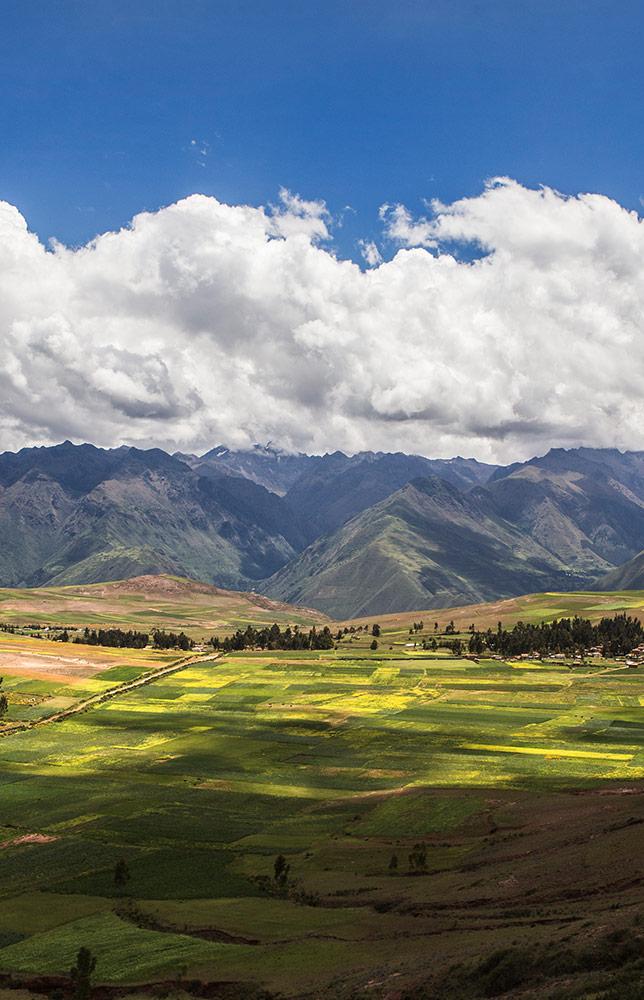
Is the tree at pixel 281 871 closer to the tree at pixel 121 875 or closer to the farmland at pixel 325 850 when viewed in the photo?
the farmland at pixel 325 850

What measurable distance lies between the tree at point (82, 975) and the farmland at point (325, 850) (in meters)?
2.55

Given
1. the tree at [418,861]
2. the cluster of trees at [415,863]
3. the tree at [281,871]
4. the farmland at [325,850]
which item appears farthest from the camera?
the tree at [418,861]

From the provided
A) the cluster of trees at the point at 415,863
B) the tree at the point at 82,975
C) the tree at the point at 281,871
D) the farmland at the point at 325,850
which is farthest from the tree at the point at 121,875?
the cluster of trees at the point at 415,863

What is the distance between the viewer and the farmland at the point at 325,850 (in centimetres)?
5553

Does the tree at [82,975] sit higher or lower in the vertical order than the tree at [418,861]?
higher

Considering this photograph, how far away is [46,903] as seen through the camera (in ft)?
255

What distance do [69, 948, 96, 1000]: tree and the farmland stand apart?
255cm

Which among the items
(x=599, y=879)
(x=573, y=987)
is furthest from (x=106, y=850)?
(x=573, y=987)

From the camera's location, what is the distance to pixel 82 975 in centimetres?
5453

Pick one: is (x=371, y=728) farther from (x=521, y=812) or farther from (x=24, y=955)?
(x=24, y=955)

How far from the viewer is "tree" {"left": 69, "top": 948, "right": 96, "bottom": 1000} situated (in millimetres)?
54031

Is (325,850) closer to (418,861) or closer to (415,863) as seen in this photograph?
(415,863)

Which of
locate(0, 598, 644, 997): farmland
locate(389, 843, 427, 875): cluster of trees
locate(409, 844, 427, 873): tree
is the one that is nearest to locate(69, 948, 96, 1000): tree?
locate(0, 598, 644, 997): farmland

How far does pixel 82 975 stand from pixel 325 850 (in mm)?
44063
